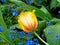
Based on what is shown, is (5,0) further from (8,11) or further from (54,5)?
(54,5)

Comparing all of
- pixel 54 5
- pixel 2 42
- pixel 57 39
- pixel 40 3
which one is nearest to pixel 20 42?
pixel 2 42

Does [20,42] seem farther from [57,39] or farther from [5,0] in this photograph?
[5,0]

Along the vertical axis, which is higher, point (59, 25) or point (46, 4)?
point (59, 25)

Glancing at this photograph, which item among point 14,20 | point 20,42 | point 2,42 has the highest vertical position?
point 2,42

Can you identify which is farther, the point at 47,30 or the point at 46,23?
the point at 46,23

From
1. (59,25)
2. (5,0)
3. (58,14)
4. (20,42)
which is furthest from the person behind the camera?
(5,0)

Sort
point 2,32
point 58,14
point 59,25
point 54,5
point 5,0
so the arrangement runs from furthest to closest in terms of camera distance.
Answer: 1. point 5,0
2. point 58,14
3. point 54,5
4. point 59,25
5. point 2,32

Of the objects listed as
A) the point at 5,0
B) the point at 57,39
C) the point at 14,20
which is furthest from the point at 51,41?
the point at 5,0

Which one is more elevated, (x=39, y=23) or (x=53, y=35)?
(x=53, y=35)

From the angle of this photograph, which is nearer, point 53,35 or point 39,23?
point 53,35
